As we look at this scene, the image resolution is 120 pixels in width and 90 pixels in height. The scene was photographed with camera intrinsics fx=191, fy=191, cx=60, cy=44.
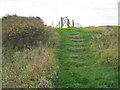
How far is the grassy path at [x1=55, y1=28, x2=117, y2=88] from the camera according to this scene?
662 cm

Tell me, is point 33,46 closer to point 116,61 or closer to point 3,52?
point 3,52

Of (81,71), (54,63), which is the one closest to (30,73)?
(54,63)

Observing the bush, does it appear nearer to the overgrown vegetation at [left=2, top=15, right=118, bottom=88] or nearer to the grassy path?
the overgrown vegetation at [left=2, top=15, right=118, bottom=88]

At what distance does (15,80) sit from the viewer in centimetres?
687

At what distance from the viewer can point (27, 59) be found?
895 cm

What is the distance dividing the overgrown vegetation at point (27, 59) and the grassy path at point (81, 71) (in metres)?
0.45

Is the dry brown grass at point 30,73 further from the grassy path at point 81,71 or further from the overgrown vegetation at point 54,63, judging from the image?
the grassy path at point 81,71

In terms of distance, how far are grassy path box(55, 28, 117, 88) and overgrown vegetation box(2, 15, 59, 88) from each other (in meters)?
0.45

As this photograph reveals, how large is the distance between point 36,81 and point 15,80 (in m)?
0.79

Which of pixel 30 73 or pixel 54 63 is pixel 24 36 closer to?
pixel 54 63

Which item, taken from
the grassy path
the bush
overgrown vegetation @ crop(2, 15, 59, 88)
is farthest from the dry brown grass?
the bush

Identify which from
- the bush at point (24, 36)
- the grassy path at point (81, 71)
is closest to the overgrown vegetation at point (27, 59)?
the bush at point (24, 36)

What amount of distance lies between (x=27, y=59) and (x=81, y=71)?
2682 mm

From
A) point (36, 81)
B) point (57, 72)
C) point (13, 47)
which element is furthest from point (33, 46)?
point (36, 81)
